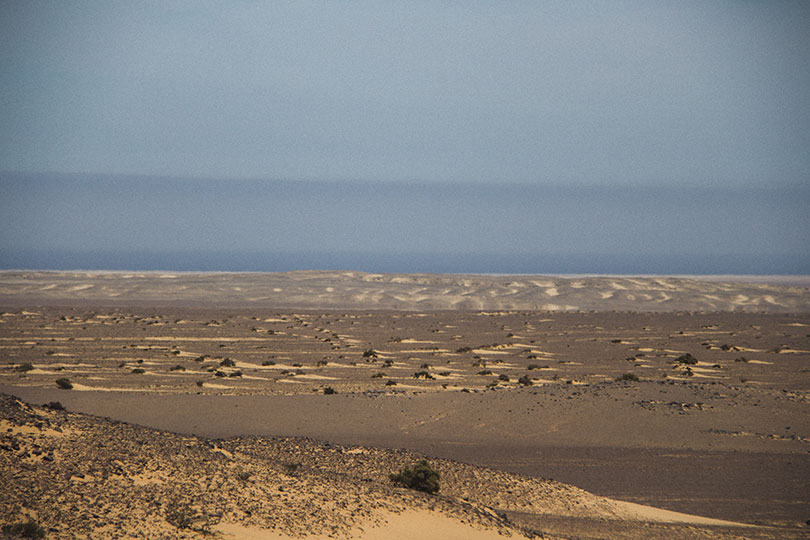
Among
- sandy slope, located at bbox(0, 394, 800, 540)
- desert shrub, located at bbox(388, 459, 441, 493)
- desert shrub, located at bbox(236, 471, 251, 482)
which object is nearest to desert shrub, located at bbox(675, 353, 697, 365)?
sandy slope, located at bbox(0, 394, 800, 540)

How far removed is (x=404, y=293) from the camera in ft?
271

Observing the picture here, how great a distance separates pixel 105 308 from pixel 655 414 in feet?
187

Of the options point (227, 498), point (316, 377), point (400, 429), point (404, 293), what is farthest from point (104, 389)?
point (404, 293)

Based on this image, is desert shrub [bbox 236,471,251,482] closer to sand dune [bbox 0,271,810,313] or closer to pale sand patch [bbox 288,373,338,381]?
pale sand patch [bbox 288,373,338,381]

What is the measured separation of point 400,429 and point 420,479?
26.0 feet

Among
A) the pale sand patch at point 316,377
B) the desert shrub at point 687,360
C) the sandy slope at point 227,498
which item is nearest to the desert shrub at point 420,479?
the sandy slope at point 227,498

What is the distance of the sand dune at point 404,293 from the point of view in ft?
245

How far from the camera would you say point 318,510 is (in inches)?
350

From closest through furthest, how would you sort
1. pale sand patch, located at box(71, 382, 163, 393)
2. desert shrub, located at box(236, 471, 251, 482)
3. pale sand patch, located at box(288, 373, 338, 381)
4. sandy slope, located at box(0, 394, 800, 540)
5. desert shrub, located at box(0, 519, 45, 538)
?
desert shrub, located at box(0, 519, 45, 538) < sandy slope, located at box(0, 394, 800, 540) < desert shrub, located at box(236, 471, 251, 482) < pale sand patch, located at box(71, 382, 163, 393) < pale sand patch, located at box(288, 373, 338, 381)

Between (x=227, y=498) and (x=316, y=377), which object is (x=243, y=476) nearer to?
(x=227, y=498)

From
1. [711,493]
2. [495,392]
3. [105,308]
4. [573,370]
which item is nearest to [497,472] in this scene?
[711,493]

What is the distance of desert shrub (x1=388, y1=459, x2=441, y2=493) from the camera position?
35.0ft

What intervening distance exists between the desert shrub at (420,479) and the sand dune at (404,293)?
6056cm

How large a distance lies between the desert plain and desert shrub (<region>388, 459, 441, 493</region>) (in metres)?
0.43
